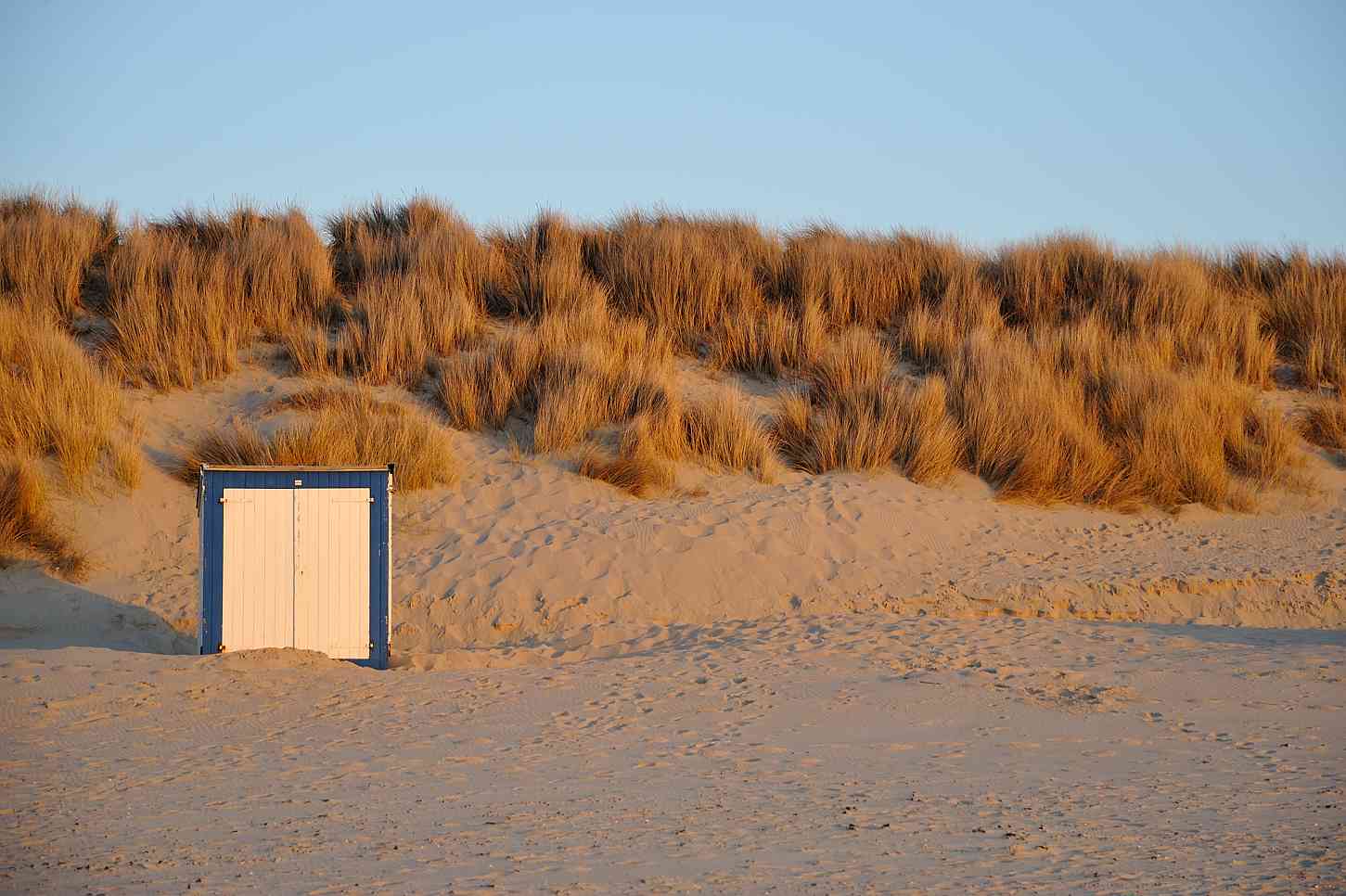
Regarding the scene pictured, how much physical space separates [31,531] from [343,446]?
315cm

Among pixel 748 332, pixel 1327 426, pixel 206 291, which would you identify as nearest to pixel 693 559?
pixel 748 332

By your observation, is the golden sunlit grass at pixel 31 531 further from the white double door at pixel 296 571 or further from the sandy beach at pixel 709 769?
the white double door at pixel 296 571

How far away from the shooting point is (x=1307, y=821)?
5.59 metres

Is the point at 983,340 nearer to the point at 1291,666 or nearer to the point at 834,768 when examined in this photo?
the point at 1291,666

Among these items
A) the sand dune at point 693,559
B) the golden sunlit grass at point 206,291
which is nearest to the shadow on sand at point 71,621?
the sand dune at point 693,559

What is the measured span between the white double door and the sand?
0.33 meters

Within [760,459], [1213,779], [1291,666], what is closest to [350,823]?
[1213,779]

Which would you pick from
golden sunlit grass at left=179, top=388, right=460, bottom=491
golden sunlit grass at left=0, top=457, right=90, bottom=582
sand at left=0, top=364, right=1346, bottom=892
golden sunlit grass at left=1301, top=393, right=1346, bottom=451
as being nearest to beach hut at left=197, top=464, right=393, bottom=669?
sand at left=0, top=364, right=1346, bottom=892

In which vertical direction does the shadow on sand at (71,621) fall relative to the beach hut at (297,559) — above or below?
below

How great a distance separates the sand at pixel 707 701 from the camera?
5242 millimetres

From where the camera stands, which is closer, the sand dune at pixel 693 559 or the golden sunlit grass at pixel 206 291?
the sand dune at pixel 693 559

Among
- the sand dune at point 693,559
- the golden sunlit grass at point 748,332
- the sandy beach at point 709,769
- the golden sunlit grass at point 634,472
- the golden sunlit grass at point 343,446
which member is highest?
the golden sunlit grass at point 748,332

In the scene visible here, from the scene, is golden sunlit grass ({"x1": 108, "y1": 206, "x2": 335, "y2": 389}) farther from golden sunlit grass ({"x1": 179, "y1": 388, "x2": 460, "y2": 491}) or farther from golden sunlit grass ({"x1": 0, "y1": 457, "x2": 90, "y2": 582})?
golden sunlit grass ({"x1": 0, "y1": 457, "x2": 90, "y2": 582})

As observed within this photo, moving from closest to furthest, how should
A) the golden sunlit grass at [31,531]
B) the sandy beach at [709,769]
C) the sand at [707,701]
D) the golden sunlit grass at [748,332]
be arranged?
1. the sandy beach at [709,769]
2. the sand at [707,701]
3. the golden sunlit grass at [31,531]
4. the golden sunlit grass at [748,332]
